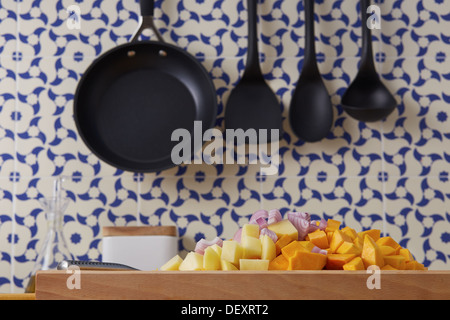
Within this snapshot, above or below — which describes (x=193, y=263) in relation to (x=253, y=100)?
below

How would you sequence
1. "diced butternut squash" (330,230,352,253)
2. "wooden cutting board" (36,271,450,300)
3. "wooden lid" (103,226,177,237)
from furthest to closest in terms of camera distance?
1. "wooden lid" (103,226,177,237)
2. "diced butternut squash" (330,230,352,253)
3. "wooden cutting board" (36,271,450,300)

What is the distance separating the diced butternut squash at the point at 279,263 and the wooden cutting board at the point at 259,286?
8 cm

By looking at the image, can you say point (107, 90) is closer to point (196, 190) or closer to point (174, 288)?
point (196, 190)

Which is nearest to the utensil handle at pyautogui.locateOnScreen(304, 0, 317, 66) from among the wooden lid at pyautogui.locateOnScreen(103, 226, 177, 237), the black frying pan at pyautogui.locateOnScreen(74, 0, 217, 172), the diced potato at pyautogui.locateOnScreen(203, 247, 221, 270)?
the black frying pan at pyautogui.locateOnScreen(74, 0, 217, 172)

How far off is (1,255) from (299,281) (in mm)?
1037

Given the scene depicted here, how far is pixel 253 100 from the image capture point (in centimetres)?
133

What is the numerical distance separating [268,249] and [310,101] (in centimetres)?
84

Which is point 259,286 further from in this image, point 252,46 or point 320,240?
point 252,46

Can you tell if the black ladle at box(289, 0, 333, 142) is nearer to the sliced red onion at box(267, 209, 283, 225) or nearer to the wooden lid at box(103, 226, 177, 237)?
the wooden lid at box(103, 226, 177, 237)

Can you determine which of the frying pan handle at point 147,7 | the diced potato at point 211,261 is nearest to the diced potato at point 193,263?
the diced potato at point 211,261

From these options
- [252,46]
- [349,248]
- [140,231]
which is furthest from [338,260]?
[252,46]

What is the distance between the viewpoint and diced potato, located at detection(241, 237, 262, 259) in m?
0.54

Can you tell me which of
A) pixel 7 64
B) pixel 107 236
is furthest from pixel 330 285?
pixel 7 64

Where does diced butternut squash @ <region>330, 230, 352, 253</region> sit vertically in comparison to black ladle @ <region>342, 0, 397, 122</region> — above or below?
below
